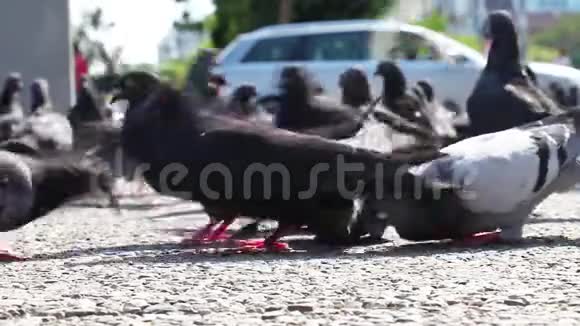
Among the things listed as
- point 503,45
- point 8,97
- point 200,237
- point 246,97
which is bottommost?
point 200,237

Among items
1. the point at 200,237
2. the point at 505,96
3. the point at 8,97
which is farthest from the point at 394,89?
the point at 8,97

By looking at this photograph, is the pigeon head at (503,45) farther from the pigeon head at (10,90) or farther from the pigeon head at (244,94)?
the pigeon head at (10,90)

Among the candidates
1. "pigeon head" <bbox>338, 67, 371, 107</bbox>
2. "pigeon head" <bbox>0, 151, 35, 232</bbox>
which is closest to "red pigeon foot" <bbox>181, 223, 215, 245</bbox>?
"pigeon head" <bbox>0, 151, 35, 232</bbox>

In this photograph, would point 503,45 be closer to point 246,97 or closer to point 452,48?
point 246,97

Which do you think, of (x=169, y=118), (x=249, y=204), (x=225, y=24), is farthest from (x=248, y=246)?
(x=225, y=24)

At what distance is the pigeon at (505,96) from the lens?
798cm

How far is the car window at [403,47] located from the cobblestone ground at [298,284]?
10851 millimetres

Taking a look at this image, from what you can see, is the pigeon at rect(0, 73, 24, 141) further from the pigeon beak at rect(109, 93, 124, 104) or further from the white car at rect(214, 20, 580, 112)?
the pigeon beak at rect(109, 93, 124, 104)

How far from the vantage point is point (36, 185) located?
6.69 meters

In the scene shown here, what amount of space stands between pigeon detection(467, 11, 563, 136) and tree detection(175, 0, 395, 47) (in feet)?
81.9

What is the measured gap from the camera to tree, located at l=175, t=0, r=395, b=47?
3444 cm

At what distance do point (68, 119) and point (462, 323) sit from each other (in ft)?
29.0

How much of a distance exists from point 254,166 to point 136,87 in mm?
1391

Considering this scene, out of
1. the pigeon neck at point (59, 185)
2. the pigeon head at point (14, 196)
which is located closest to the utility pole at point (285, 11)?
the pigeon neck at point (59, 185)
